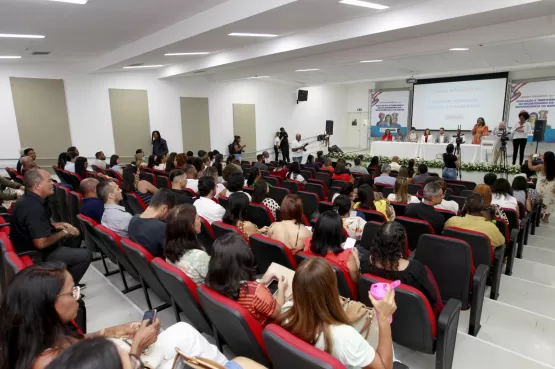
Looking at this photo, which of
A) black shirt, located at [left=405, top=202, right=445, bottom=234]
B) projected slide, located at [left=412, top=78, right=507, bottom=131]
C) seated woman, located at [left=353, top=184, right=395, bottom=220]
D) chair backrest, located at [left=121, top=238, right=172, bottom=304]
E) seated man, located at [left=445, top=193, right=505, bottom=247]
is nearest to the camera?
chair backrest, located at [left=121, top=238, right=172, bottom=304]

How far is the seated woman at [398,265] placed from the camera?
6.91 ft

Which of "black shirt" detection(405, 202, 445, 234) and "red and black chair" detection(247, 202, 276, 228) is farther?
"red and black chair" detection(247, 202, 276, 228)

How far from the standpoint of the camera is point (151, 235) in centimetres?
282

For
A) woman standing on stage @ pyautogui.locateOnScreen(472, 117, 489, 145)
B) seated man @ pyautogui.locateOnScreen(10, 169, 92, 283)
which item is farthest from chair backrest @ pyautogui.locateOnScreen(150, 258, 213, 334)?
woman standing on stage @ pyautogui.locateOnScreen(472, 117, 489, 145)

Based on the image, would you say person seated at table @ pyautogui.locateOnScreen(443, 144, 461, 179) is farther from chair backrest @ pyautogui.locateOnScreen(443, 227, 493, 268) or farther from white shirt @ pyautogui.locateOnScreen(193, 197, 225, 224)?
white shirt @ pyautogui.locateOnScreen(193, 197, 225, 224)

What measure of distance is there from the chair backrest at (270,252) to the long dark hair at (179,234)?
596mm

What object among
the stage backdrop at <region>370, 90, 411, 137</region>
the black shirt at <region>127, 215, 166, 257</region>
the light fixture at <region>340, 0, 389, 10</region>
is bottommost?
the black shirt at <region>127, 215, 166, 257</region>

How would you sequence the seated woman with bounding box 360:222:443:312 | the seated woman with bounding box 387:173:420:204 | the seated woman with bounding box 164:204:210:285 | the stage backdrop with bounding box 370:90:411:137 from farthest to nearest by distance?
the stage backdrop with bounding box 370:90:411:137 < the seated woman with bounding box 387:173:420:204 < the seated woman with bounding box 164:204:210:285 < the seated woman with bounding box 360:222:443:312

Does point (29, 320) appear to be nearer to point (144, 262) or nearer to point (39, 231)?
point (144, 262)

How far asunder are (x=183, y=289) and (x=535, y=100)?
583 inches

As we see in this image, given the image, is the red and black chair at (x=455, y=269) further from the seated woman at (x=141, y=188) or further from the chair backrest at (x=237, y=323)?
the seated woman at (x=141, y=188)

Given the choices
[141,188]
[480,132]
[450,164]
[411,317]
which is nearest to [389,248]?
[411,317]

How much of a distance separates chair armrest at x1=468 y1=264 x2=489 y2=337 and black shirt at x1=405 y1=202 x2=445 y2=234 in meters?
0.96

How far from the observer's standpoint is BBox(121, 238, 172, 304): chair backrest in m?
2.42
